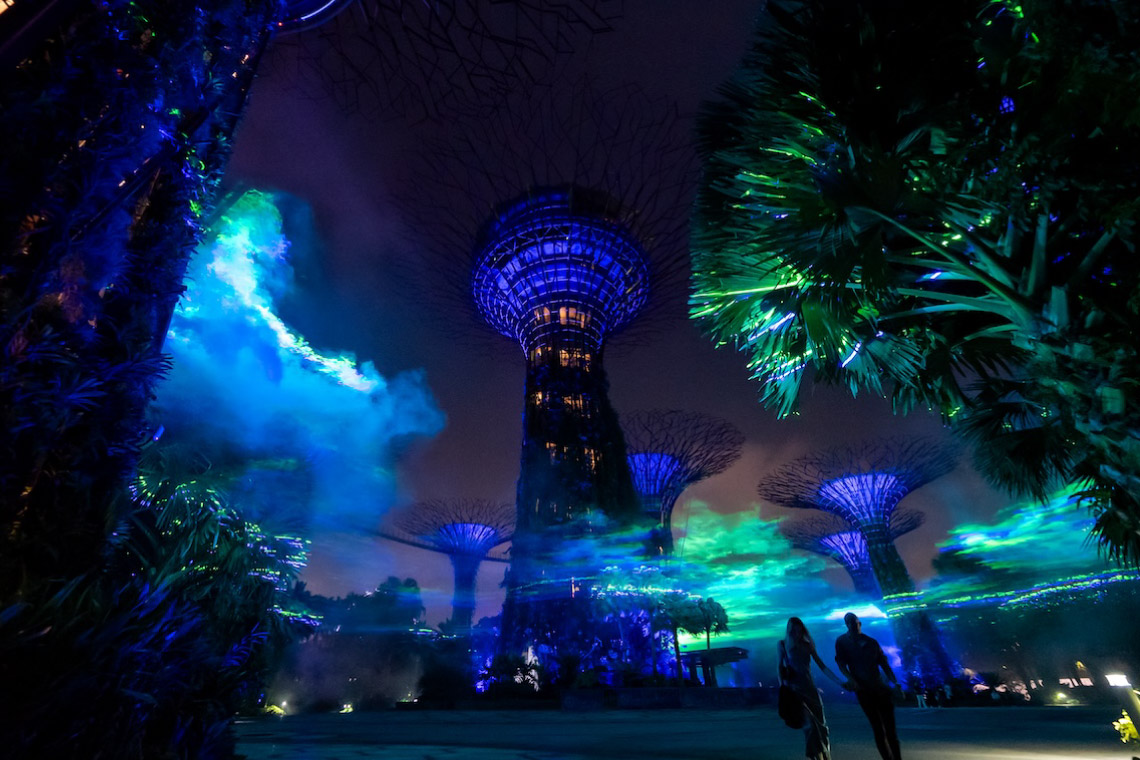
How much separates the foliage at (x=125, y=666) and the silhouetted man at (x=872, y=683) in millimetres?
4240

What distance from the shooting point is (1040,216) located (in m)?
3.82

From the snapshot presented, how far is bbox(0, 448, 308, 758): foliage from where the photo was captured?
3.81 ft

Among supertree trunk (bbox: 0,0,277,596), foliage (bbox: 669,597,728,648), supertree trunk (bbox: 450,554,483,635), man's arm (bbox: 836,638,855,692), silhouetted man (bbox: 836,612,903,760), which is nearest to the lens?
supertree trunk (bbox: 0,0,277,596)

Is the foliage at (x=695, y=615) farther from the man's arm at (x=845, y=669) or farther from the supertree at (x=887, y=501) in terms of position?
the man's arm at (x=845, y=669)

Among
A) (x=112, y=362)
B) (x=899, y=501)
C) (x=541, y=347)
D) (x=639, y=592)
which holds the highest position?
(x=541, y=347)

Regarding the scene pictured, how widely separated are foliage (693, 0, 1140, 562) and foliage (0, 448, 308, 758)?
4539 mm

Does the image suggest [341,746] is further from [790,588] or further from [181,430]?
[790,588]

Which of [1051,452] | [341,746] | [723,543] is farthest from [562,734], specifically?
[723,543]

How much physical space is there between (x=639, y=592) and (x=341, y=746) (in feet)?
61.6

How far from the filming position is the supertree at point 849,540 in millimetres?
30156

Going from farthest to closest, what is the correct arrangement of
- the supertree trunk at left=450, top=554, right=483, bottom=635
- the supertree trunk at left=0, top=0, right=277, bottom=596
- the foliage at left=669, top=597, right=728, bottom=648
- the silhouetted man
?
1. the supertree trunk at left=450, top=554, right=483, bottom=635
2. the foliage at left=669, top=597, right=728, bottom=648
3. the silhouetted man
4. the supertree trunk at left=0, top=0, right=277, bottom=596

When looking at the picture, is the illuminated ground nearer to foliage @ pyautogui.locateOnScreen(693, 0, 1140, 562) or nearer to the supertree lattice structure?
foliage @ pyautogui.locateOnScreen(693, 0, 1140, 562)

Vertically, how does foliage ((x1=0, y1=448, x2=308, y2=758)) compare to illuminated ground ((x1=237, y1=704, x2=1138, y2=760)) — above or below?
above

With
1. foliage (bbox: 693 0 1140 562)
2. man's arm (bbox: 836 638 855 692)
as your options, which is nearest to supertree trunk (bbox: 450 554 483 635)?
foliage (bbox: 693 0 1140 562)
